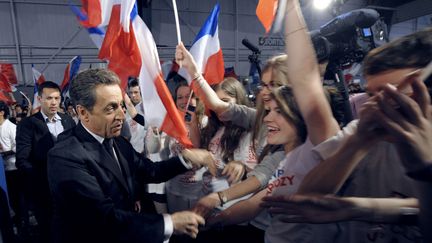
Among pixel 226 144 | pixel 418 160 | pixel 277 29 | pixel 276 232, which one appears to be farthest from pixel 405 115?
pixel 226 144

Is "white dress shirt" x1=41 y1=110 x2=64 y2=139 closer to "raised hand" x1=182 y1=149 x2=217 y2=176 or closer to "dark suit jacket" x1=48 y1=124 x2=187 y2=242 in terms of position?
"dark suit jacket" x1=48 y1=124 x2=187 y2=242

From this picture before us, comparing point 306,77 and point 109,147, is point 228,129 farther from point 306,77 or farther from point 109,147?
point 306,77

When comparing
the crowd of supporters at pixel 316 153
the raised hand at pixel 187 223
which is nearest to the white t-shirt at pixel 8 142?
the crowd of supporters at pixel 316 153

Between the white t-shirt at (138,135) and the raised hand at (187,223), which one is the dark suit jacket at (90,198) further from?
the white t-shirt at (138,135)

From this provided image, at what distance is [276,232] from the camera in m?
1.24

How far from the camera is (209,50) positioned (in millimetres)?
2541

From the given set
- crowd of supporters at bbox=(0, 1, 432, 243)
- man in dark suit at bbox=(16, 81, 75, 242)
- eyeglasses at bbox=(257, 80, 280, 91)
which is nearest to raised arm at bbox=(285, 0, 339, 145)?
crowd of supporters at bbox=(0, 1, 432, 243)

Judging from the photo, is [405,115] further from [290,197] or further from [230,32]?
[230,32]

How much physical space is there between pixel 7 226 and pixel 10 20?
10.8 meters

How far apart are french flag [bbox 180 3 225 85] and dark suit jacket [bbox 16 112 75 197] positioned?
172cm

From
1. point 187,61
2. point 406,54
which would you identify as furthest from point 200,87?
point 406,54

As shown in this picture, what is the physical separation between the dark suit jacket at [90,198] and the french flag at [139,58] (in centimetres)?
36

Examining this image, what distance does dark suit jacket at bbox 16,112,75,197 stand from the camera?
298 cm

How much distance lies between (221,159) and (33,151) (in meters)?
2.05
